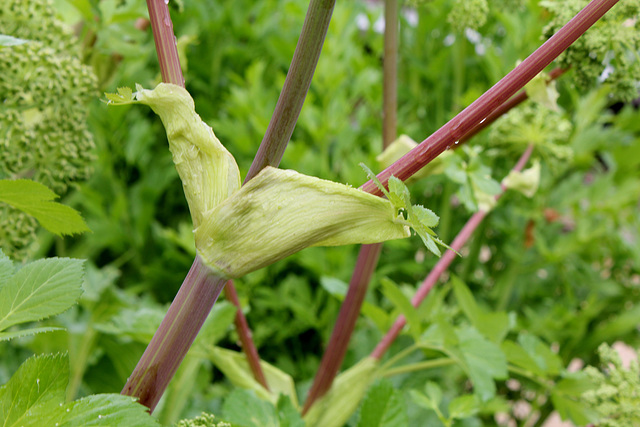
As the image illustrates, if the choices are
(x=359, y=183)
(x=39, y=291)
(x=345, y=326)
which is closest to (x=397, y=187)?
(x=39, y=291)

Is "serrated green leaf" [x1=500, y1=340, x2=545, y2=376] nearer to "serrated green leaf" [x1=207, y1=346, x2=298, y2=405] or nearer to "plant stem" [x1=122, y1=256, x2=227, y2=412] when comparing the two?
"serrated green leaf" [x1=207, y1=346, x2=298, y2=405]

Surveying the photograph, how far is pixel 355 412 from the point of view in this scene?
0.48 metres

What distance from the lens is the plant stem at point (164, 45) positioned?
265mm

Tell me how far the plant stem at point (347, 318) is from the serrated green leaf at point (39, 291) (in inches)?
9.8

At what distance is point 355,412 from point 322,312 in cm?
31

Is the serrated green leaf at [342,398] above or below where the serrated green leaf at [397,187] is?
below

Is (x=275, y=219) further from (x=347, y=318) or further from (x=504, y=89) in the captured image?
(x=347, y=318)

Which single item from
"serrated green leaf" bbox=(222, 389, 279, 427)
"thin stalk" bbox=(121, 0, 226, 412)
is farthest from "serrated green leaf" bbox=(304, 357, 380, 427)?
"thin stalk" bbox=(121, 0, 226, 412)

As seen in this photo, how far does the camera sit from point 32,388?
221mm

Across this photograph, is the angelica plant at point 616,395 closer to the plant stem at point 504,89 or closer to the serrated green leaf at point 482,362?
the serrated green leaf at point 482,362

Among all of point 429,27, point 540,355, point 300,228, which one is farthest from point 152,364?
point 429,27

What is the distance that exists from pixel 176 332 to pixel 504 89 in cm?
18

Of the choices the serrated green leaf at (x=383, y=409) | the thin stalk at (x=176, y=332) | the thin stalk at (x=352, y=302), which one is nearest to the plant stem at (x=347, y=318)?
the thin stalk at (x=352, y=302)

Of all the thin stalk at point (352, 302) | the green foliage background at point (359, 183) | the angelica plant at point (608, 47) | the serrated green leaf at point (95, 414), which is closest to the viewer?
the serrated green leaf at point (95, 414)
